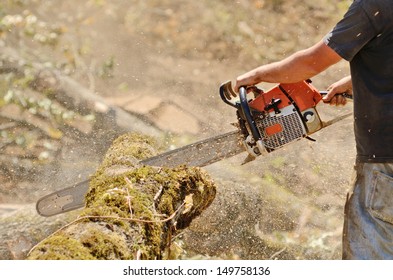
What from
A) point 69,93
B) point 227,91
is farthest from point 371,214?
point 69,93

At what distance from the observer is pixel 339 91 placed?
9.66 ft

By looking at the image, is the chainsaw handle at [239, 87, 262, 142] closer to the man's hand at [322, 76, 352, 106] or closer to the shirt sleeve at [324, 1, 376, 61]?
the man's hand at [322, 76, 352, 106]

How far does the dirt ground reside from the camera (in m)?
3.93

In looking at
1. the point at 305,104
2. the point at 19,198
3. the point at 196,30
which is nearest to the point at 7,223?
the point at 19,198

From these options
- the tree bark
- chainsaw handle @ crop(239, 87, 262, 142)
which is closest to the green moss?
chainsaw handle @ crop(239, 87, 262, 142)

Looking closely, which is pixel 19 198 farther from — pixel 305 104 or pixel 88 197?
pixel 305 104

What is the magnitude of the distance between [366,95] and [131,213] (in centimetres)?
127

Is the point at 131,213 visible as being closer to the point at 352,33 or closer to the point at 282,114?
the point at 282,114

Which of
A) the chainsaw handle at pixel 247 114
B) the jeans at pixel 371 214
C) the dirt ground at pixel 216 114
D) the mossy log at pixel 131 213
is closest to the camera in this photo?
the mossy log at pixel 131 213

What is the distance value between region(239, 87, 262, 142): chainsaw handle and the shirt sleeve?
61 centimetres

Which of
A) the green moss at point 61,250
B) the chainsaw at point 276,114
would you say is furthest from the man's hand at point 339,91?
the green moss at point 61,250

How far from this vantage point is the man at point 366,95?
2.34 meters

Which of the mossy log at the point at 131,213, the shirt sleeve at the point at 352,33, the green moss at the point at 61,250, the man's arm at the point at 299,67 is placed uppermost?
the shirt sleeve at the point at 352,33

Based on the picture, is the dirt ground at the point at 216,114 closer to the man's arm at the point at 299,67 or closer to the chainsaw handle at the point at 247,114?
the chainsaw handle at the point at 247,114
